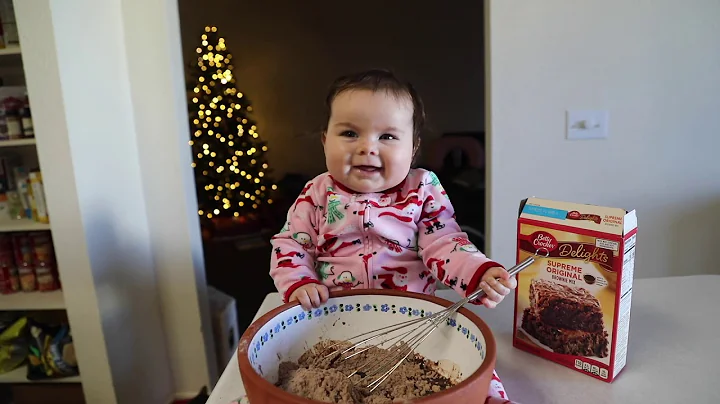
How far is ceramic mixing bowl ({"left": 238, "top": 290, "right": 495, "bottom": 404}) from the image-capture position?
1.65ft

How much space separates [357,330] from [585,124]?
118 centimetres

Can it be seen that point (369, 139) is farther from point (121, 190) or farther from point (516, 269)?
point (121, 190)

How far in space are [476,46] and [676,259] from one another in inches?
38.8

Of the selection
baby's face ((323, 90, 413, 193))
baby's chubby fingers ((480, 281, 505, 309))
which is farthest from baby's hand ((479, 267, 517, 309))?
baby's face ((323, 90, 413, 193))

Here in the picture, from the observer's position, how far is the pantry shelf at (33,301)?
1.36m

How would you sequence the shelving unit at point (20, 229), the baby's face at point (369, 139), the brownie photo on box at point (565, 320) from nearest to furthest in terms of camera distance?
the brownie photo on box at point (565, 320) → the baby's face at point (369, 139) → the shelving unit at point (20, 229)

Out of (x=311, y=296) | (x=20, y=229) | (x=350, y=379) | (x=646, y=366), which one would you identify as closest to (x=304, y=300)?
(x=311, y=296)

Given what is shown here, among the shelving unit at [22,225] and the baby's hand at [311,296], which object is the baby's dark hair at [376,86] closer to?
the baby's hand at [311,296]

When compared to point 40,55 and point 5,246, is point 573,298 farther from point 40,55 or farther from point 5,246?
point 5,246

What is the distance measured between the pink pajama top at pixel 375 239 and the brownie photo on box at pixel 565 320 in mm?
116

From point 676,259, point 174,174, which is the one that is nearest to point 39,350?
point 174,174

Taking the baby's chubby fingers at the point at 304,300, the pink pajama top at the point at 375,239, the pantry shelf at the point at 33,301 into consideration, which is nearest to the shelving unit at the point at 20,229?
the pantry shelf at the point at 33,301

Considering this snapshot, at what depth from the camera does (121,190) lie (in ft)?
4.41

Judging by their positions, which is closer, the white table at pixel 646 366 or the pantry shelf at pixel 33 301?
the white table at pixel 646 366
